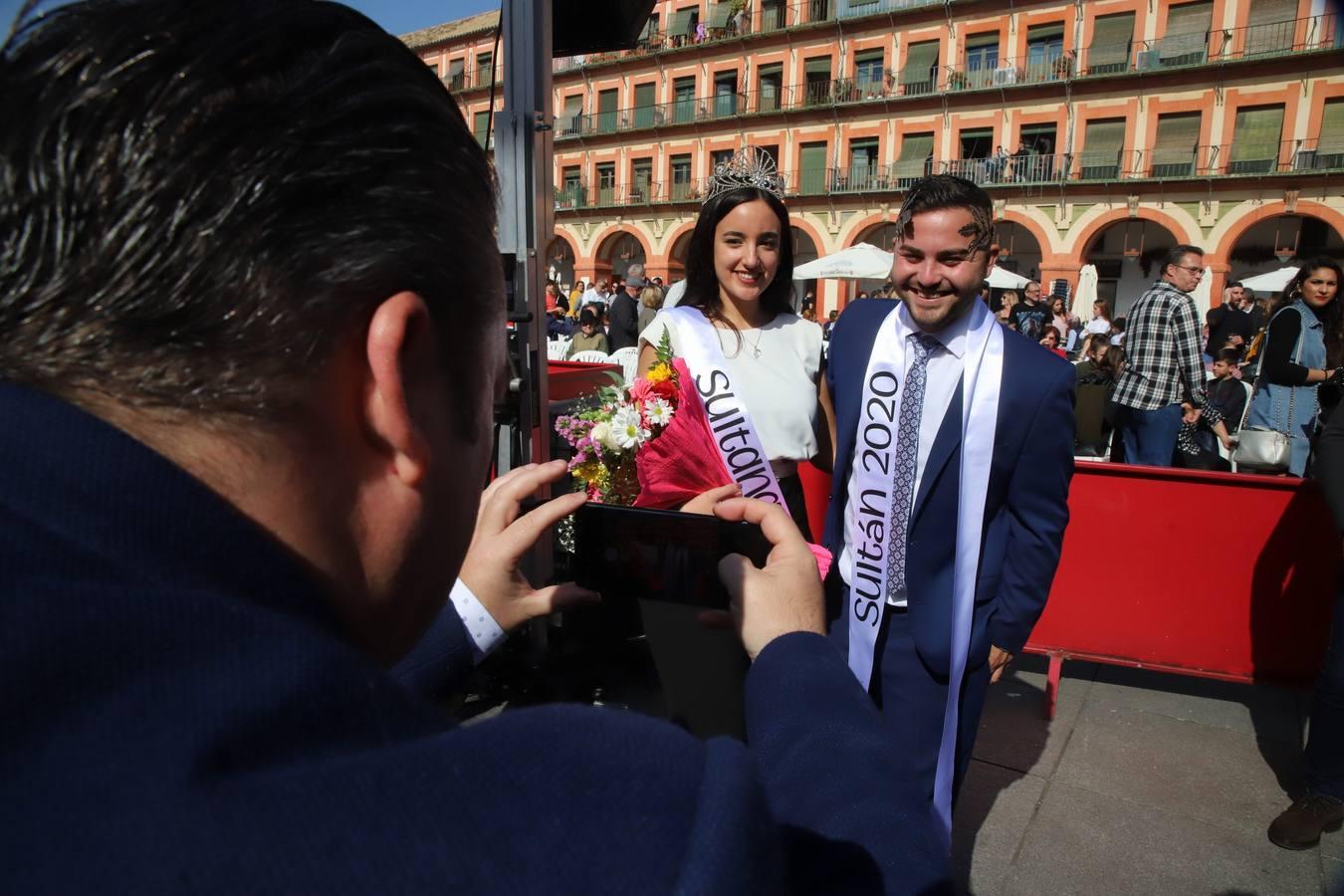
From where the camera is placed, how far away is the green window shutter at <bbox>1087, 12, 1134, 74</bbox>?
25719mm

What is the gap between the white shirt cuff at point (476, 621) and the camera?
113 cm

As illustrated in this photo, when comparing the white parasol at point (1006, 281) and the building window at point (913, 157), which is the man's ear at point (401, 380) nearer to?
the white parasol at point (1006, 281)

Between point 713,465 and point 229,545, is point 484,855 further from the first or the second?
point 713,465

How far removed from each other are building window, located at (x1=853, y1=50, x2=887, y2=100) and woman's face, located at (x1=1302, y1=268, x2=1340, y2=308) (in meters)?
27.0

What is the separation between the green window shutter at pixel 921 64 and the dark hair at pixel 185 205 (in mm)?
31575

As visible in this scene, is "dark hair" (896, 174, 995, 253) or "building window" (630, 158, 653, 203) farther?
"building window" (630, 158, 653, 203)

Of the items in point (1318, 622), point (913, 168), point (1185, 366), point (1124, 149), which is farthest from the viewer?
point (913, 168)

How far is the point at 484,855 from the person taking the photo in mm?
433

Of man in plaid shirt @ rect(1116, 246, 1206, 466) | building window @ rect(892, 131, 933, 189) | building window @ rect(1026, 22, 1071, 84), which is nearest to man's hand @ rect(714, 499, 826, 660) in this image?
man in plaid shirt @ rect(1116, 246, 1206, 466)

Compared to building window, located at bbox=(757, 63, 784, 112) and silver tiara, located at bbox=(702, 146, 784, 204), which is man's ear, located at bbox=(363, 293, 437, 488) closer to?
silver tiara, located at bbox=(702, 146, 784, 204)

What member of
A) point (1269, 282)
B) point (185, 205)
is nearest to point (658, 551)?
point (185, 205)

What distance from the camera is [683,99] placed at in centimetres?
3381

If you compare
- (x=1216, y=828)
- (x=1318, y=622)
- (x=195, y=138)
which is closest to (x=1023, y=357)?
(x=1216, y=828)

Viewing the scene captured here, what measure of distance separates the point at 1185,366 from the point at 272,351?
20.7 ft
